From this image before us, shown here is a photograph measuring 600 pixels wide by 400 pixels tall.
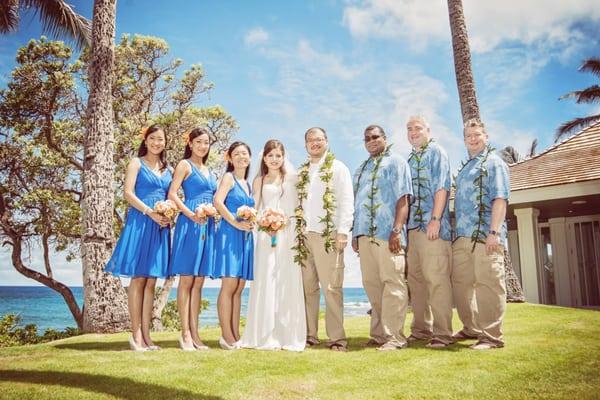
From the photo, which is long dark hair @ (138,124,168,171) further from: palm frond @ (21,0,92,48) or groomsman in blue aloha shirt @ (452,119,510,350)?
palm frond @ (21,0,92,48)

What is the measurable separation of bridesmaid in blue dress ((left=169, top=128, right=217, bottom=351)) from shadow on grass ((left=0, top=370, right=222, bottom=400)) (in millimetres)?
1535

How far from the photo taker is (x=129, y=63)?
62.8 feet

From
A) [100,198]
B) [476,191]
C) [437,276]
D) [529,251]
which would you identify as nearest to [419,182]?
[476,191]

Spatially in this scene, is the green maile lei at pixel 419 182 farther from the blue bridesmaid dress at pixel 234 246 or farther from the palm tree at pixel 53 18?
the palm tree at pixel 53 18

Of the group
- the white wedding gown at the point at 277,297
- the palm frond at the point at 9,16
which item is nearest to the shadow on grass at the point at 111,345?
the white wedding gown at the point at 277,297

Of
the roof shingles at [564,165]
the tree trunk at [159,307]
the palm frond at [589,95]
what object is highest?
the palm frond at [589,95]

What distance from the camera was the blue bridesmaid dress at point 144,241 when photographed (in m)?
5.67

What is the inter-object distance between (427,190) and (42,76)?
16579 mm

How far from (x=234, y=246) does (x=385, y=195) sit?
2120 mm

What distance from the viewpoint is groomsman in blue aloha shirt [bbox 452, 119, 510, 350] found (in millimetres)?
5520

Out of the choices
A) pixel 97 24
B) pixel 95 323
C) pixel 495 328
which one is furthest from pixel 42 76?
pixel 495 328

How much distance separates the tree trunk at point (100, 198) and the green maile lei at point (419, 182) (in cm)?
667

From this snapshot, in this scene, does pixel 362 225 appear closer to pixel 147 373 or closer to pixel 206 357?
pixel 206 357

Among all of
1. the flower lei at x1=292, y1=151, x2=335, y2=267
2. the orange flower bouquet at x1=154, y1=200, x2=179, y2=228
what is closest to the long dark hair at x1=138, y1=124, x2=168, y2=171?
the orange flower bouquet at x1=154, y1=200, x2=179, y2=228
